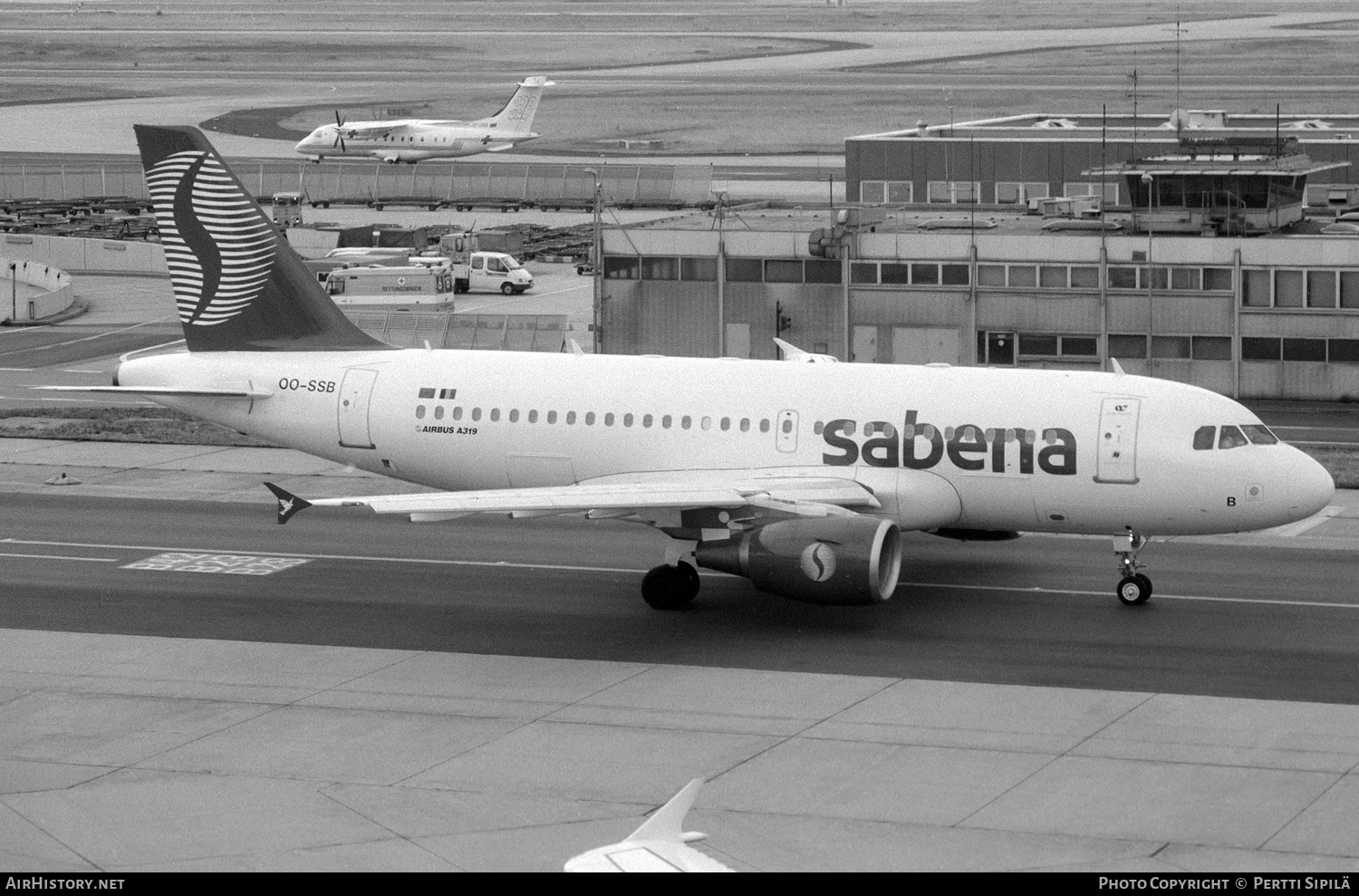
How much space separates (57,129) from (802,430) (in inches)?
5489

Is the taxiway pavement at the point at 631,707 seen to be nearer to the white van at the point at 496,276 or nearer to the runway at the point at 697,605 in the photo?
the runway at the point at 697,605

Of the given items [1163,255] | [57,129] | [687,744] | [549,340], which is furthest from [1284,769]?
[57,129]

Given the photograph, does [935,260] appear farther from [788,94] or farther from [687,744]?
[788,94]

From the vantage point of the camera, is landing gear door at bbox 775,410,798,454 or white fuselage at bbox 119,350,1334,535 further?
landing gear door at bbox 775,410,798,454

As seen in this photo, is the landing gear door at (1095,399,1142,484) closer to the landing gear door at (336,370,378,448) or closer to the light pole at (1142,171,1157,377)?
the landing gear door at (336,370,378,448)

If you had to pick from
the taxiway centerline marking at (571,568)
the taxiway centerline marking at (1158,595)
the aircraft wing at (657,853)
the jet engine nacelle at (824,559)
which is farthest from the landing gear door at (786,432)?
the aircraft wing at (657,853)

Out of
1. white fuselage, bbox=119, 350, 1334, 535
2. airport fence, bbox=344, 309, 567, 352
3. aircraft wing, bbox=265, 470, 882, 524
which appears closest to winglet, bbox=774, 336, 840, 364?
white fuselage, bbox=119, 350, 1334, 535

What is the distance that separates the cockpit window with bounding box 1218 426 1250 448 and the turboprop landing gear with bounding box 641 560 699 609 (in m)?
9.43

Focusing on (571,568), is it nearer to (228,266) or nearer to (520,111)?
(228,266)

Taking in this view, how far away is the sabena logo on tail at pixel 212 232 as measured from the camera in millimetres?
38781

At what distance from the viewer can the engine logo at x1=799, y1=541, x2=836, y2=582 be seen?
3112 cm

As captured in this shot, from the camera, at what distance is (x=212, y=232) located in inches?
1528

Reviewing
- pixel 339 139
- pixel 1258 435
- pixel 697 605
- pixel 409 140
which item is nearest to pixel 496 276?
pixel 409 140
